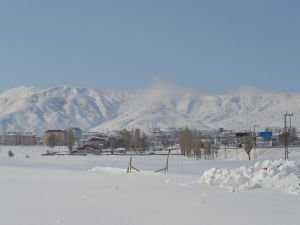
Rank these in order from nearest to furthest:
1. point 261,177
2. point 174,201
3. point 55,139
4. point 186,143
A: point 174,201 → point 261,177 → point 186,143 → point 55,139

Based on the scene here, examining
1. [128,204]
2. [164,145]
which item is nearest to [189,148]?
A: [164,145]

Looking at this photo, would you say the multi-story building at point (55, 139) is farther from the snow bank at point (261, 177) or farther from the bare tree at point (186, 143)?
the snow bank at point (261, 177)

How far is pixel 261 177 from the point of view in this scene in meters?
17.6

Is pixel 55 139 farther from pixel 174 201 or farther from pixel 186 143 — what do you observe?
pixel 174 201

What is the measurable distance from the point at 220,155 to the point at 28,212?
→ 92.2 meters

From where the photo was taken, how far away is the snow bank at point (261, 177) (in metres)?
16.8

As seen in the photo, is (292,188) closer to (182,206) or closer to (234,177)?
(234,177)

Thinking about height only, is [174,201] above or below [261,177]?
below

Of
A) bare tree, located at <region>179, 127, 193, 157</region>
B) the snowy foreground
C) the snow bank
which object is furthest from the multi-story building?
the snowy foreground

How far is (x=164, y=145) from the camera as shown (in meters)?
168

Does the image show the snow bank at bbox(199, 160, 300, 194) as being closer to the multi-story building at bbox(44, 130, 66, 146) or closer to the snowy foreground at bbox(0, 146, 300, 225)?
the snowy foreground at bbox(0, 146, 300, 225)

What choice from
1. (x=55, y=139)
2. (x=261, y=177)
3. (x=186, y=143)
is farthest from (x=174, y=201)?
(x=55, y=139)

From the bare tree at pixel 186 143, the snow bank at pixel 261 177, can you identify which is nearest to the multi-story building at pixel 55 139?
the bare tree at pixel 186 143

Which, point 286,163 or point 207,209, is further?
point 286,163
